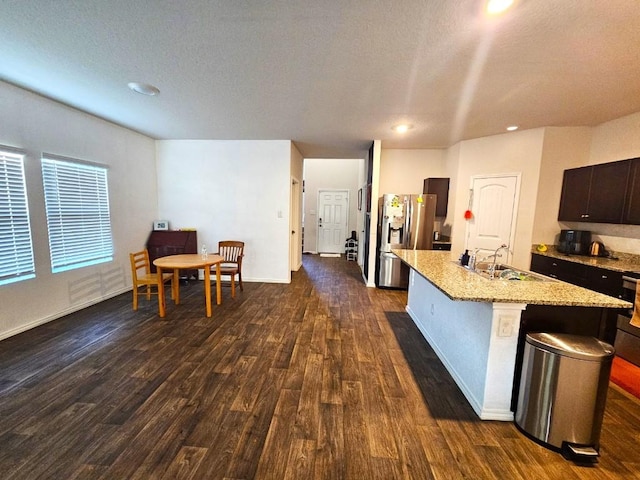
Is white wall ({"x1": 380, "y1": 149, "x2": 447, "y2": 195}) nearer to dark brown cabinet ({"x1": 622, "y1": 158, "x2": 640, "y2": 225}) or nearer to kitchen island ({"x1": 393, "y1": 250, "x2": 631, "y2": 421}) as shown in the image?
dark brown cabinet ({"x1": 622, "y1": 158, "x2": 640, "y2": 225})

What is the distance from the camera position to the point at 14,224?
9.04ft

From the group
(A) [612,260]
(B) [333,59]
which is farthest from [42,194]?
(A) [612,260]

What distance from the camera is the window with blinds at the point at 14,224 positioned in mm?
2658

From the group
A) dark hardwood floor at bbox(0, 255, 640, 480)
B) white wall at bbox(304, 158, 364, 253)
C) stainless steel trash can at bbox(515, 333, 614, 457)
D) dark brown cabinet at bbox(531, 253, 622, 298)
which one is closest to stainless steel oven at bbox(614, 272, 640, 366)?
dark brown cabinet at bbox(531, 253, 622, 298)

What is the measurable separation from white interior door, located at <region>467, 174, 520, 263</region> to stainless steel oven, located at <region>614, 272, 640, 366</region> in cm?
159

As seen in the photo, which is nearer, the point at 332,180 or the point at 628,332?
the point at 628,332

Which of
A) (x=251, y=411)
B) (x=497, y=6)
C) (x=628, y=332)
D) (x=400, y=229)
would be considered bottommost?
(x=251, y=411)

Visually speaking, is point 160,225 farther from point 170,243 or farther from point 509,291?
point 509,291

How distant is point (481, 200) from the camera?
4.42 m

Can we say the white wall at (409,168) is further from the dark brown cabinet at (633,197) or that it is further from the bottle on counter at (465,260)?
the bottle on counter at (465,260)

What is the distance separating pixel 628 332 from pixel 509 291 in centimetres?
194

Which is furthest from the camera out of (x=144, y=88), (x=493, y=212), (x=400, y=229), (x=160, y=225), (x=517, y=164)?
(x=160, y=225)

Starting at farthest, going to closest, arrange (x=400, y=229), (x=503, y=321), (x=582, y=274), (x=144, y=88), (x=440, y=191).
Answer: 1. (x=440, y=191)
2. (x=400, y=229)
3. (x=582, y=274)
4. (x=144, y=88)
5. (x=503, y=321)

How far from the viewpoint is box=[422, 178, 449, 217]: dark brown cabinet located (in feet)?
16.3
